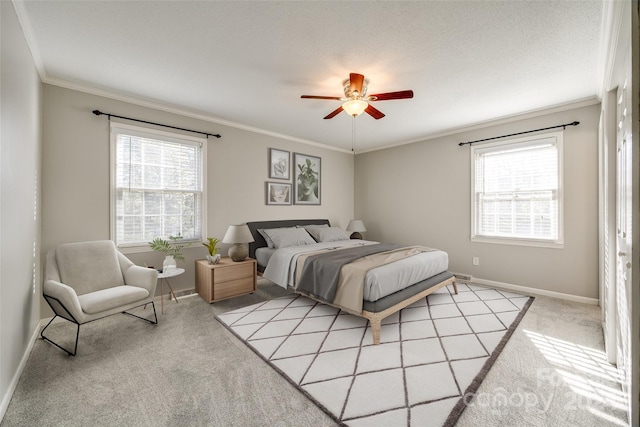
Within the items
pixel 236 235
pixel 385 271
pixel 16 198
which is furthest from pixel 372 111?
pixel 16 198

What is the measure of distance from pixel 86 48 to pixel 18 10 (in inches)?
18.8

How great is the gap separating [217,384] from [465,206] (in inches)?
171

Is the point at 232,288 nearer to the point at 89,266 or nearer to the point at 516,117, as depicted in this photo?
the point at 89,266

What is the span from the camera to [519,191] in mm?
4035

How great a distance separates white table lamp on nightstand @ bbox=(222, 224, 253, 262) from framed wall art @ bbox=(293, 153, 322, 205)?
1.66 m

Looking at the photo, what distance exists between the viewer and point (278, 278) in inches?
144

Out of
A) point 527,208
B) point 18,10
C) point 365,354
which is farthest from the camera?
point 527,208

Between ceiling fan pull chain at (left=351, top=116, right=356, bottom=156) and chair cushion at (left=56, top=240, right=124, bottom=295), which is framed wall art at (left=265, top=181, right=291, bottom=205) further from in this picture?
chair cushion at (left=56, top=240, right=124, bottom=295)

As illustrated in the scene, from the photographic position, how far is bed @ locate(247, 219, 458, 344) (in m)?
2.62

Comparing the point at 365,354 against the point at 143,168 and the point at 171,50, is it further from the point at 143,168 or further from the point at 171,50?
the point at 143,168

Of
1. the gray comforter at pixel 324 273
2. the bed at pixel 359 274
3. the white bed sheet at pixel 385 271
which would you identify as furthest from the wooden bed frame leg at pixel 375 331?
the gray comforter at pixel 324 273

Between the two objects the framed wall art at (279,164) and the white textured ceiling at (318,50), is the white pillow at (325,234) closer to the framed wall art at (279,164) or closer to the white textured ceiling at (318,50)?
the framed wall art at (279,164)

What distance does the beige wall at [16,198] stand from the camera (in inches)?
66.6

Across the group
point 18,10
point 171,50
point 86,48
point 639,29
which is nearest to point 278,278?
point 171,50
